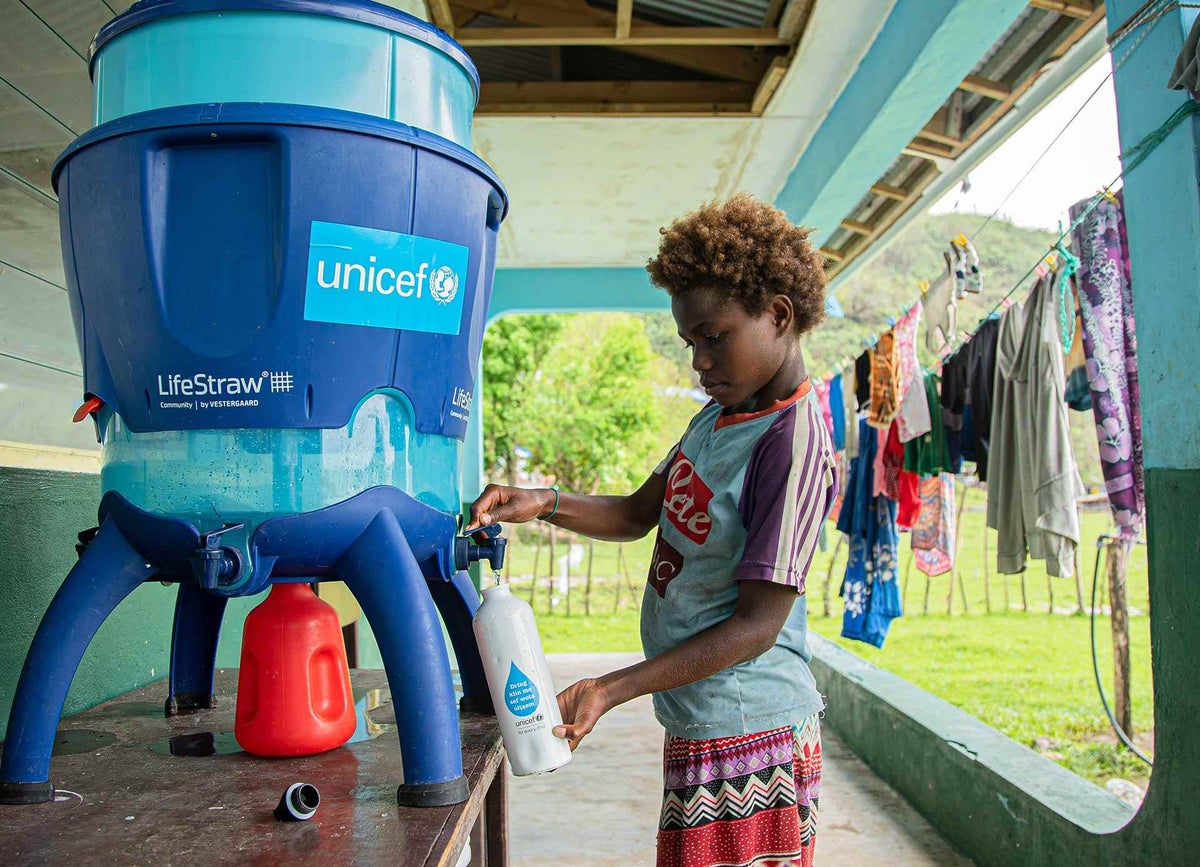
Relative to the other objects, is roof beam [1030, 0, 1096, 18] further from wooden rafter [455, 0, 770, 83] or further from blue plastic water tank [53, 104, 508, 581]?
blue plastic water tank [53, 104, 508, 581]

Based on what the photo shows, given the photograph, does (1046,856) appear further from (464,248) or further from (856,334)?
(856,334)

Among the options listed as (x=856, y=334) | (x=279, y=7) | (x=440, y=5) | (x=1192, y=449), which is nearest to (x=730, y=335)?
(x=279, y=7)

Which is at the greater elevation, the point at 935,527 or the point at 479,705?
the point at 935,527

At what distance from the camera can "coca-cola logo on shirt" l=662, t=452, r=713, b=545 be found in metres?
1.60

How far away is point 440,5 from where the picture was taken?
3799mm

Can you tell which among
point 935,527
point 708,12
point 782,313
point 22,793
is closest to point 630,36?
point 708,12

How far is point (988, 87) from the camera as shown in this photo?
4.50 m

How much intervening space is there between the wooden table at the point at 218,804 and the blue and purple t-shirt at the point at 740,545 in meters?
0.36

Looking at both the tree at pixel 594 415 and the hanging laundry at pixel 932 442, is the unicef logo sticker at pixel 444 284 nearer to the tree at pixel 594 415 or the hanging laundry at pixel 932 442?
the hanging laundry at pixel 932 442

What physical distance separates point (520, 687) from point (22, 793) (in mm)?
640

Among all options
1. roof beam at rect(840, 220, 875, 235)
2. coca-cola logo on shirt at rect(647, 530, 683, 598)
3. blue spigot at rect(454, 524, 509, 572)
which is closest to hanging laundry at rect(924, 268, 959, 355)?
roof beam at rect(840, 220, 875, 235)

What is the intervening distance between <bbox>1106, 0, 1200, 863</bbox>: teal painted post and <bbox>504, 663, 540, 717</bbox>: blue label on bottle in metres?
1.56

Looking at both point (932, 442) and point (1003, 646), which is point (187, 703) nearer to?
point (932, 442)

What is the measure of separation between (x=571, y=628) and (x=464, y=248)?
1203cm
